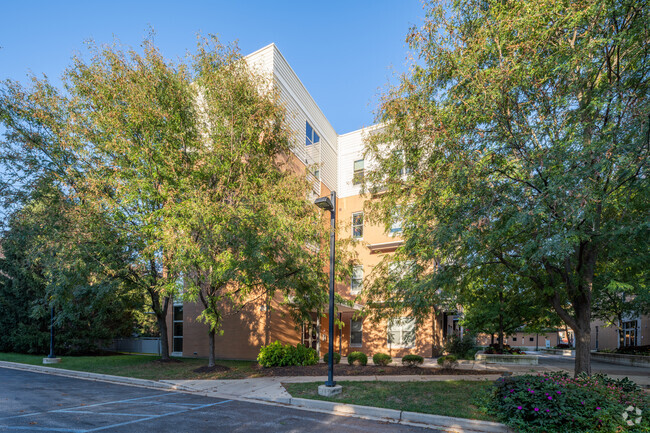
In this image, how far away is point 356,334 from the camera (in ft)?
76.5

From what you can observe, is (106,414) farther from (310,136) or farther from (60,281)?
(310,136)

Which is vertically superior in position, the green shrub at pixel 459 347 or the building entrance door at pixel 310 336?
the building entrance door at pixel 310 336

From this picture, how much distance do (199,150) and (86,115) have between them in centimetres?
435

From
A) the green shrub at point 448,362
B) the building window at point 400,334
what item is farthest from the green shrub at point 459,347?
the green shrub at point 448,362

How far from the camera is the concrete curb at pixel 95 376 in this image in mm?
12340

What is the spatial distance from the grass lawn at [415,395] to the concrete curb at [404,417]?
0.28 m

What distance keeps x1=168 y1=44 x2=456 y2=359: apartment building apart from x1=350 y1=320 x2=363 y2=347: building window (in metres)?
0.06

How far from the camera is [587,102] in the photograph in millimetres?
8320

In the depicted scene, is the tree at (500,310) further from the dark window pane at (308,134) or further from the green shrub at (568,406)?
the dark window pane at (308,134)

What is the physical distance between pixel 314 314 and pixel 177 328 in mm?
8603

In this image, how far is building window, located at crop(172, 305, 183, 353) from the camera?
22.1 metres

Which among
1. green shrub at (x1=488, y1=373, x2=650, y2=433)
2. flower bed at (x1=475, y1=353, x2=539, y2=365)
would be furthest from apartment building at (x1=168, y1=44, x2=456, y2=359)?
green shrub at (x1=488, y1=373, x2=650, y2=433)

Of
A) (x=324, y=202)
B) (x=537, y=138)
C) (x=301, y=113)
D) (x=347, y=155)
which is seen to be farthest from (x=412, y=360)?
(x=347, y=155)

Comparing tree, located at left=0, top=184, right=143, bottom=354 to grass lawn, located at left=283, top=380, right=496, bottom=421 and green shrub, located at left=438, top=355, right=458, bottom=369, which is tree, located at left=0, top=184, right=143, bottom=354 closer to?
grass lawn, located at left=283, top=380, right=496, bottom=421
